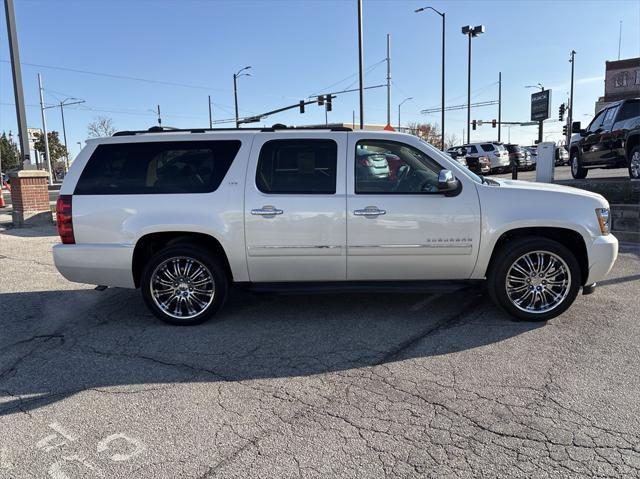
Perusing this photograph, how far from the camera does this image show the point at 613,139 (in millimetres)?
11758

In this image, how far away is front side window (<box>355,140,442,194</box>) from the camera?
16.2 ft

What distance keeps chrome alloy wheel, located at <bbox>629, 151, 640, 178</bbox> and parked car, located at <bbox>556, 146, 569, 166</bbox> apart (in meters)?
22.1

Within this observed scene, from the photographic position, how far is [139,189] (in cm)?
501

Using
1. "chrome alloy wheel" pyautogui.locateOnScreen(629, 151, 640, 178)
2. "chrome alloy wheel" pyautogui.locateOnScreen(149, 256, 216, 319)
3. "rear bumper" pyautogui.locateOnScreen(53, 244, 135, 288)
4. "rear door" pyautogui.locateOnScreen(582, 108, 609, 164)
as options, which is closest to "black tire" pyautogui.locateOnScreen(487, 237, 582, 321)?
"chrome alloy wheel" pyautogui.locateOnScreen(149, 256, 216, 319)

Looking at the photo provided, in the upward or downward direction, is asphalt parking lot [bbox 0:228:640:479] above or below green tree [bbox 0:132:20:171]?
below

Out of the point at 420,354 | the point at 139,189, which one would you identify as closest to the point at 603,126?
the point at 420,354

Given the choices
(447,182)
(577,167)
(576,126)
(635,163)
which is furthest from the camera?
(577,167)

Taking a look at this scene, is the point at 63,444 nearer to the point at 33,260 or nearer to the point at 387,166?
the point at 387,166

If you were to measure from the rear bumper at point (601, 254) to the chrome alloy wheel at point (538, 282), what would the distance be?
25cm

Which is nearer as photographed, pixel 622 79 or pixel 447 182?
pixel 447 182

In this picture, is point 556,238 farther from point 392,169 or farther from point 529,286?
point 392,169

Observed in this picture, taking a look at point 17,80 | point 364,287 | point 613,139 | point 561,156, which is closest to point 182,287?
point 364,287

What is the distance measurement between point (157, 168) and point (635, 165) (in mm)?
10006

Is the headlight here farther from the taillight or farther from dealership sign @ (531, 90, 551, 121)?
dealership sign @ (531, 90, 551, 121)
